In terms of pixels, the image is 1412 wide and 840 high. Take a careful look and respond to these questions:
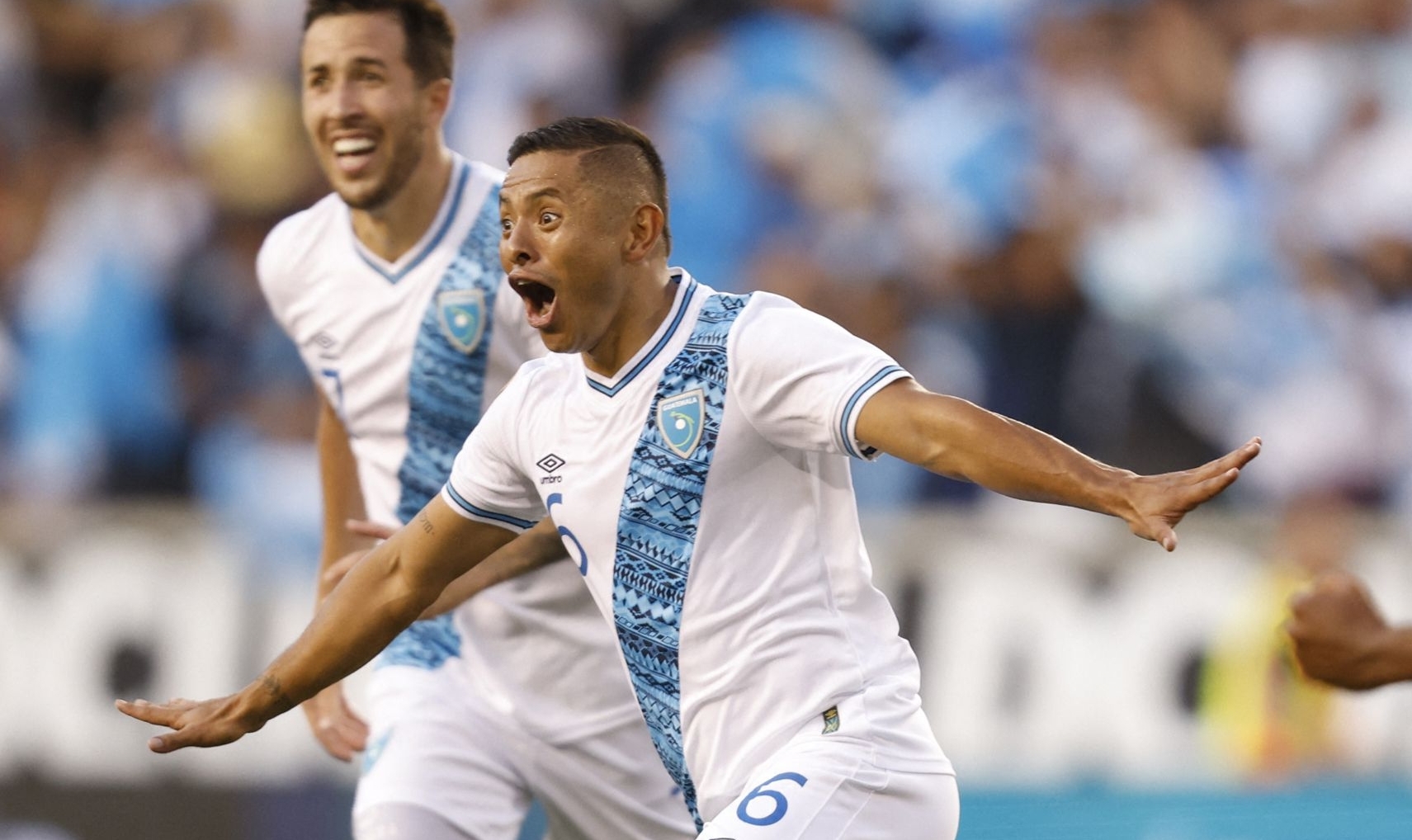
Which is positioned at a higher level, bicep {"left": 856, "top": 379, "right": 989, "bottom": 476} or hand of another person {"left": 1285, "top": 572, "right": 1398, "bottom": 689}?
bicep {"left": 856, "top": 379, "right": 989, "bottom": 476}

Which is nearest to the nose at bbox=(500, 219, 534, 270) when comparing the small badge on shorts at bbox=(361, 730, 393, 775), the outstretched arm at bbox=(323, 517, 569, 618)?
the outstretched arm at bbox=(323, 517, 569, 618)

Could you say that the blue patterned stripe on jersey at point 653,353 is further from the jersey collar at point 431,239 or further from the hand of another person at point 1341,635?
the hand of another person at point 1341,635

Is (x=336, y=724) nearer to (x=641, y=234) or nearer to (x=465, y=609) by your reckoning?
(x=465, y=609)

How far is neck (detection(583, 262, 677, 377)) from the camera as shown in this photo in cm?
436

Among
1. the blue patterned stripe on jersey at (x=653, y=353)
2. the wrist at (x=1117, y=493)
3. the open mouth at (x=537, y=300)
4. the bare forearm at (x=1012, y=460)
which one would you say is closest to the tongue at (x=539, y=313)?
the open mouth at (x=537, y=300)

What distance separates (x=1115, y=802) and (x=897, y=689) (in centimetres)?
471

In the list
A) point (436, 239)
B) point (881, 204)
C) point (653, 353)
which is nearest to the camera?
point (653, 353)

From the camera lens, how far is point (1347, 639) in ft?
12.1

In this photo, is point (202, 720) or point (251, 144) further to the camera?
point (251, 144)

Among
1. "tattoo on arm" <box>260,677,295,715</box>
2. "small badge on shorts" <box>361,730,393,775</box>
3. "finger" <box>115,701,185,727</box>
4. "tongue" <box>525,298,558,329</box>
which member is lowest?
"small badge on shorts" <box>361,730,393,775</box>

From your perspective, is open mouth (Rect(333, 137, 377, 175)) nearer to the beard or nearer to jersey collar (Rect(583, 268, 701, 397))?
the beard

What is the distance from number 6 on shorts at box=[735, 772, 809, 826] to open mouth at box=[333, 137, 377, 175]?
2.14 m

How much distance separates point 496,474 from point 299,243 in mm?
1478

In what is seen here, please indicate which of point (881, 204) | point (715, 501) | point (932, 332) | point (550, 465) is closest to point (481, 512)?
point (550, 465)
